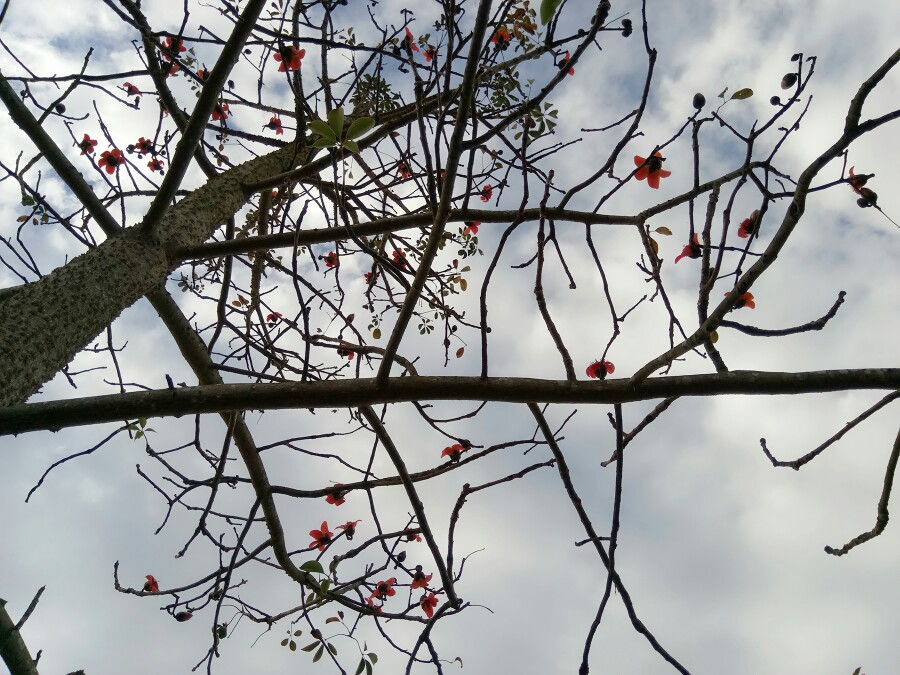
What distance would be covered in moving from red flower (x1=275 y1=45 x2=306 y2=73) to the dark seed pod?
147 cm

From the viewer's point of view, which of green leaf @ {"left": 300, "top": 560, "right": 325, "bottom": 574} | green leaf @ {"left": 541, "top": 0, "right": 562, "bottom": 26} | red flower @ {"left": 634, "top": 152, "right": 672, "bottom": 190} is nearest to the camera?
green leaf @ {"left": 541, "top": 0, "right": 562, "bottom": 26}

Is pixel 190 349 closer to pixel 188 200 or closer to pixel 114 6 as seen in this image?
pixel 188 200

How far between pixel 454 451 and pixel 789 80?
154 cm

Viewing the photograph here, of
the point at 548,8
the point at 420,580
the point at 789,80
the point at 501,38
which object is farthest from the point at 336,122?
the point at 420,580

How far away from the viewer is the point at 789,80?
1.45 metres

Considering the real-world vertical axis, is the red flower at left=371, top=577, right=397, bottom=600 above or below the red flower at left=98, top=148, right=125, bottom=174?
below

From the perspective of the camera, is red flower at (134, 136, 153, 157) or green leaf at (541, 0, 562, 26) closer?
green leaf at (541, 0, 562, 26)

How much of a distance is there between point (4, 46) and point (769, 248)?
92.3 inches

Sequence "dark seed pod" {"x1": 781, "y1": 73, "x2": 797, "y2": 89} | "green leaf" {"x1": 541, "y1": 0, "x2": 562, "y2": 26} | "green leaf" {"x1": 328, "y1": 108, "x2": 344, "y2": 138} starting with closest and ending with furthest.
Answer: "green leaf" {"x1": 541, "y1": 0, "x2": 562, "y2": 26} → "green leaf" {"x1": 328, "y1": 108, "x2": 344, "y2": 138} → "dark seed pod" {"x1": 781, "y1": 73, "x2": 797, "y2": 89}

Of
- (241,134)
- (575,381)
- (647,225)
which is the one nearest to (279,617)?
(575,381)

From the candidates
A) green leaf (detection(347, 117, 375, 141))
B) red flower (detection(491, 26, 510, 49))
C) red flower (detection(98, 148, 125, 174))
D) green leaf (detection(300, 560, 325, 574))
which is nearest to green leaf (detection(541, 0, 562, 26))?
green leaf (detection(347, 117, 375, 141))

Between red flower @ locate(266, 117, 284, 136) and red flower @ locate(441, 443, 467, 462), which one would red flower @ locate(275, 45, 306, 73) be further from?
red flower @ locate(441, 443, 467, 462)

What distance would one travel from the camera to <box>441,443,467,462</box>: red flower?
6.50 feet

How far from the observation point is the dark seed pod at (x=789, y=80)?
1430mm
